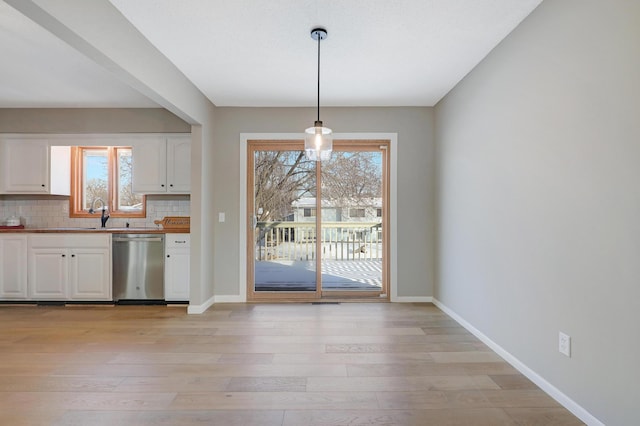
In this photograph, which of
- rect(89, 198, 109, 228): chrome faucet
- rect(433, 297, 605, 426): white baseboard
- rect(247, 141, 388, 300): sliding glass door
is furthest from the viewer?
rect(89, 198, 109, 228): chrome faucet

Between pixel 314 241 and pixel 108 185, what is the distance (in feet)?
9.72

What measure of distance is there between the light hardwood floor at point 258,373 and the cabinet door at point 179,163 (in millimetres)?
1642

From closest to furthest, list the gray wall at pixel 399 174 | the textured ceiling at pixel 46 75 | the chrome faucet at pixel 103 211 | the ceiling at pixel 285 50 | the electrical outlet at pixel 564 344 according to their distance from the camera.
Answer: the electrical outlet at pixel 564 344 < the ceiling at pixel 285 50 < the textured ceiling at pixel 46 75 < the gray wall at pixel 399 174 < the chrome faucet at pixel 103 211

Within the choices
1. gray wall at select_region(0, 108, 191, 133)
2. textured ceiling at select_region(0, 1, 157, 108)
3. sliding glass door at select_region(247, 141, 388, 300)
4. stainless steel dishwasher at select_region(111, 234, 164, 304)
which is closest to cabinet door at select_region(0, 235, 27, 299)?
stainless steel dishwasher at select_region(111, 234, 164, 304)

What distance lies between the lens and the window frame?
14.5 ft

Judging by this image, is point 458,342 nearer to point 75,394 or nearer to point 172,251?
point 75,394

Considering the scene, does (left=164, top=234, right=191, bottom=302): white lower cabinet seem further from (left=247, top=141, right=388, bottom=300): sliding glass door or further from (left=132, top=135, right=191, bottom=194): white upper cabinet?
(left=247, top=141, right=388, bottom=300): sliding glass door

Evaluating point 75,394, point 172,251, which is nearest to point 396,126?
point 172,251

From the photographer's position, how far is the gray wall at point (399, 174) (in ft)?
13.4

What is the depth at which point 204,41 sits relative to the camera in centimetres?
Result: 257

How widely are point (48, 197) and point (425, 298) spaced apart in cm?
522

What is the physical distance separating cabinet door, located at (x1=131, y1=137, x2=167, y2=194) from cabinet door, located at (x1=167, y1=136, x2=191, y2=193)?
0.06 meters

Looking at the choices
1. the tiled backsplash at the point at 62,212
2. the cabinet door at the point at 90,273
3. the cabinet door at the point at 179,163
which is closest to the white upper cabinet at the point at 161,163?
the cabinet door at the point at 179,163

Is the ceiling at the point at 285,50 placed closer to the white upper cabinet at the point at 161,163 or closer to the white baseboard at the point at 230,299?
the white upper cabinet at the point at 161,163
